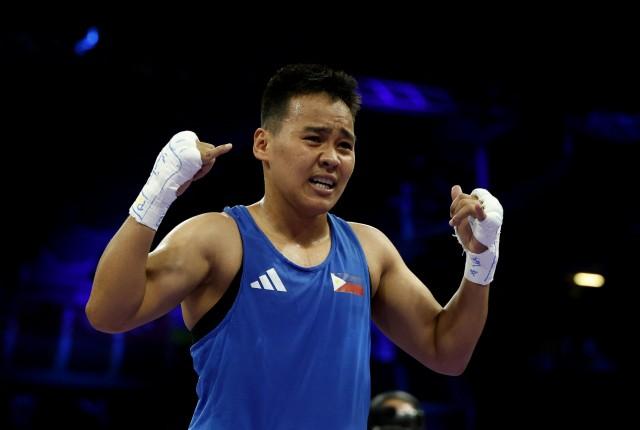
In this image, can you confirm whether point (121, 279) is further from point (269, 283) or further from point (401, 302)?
point (401, 302)

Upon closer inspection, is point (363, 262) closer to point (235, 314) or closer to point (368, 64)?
point (235, 314)

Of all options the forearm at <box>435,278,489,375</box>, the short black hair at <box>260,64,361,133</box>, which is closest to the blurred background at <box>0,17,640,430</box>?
the short black hair at <box>260,64,361,133</box>

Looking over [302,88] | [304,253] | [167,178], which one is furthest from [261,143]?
[167,178]

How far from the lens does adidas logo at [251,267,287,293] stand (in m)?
2.29

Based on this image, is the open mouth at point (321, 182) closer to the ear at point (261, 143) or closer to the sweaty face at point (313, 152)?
the sweaty face at point (313, 152)

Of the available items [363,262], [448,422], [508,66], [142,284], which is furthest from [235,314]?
[448,422]

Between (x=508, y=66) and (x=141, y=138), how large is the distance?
3629 mm

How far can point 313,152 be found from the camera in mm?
2430

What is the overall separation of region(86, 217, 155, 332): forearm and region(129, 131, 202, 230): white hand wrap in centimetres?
4

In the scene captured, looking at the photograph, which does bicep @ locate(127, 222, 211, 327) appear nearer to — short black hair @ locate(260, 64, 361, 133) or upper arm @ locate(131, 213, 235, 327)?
upper arm @ locate(131, 213, 235, 327)

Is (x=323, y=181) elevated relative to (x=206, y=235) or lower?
elevated

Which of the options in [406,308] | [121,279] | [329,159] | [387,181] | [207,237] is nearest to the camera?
[121,279]

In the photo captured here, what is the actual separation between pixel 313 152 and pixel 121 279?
2.35 feet

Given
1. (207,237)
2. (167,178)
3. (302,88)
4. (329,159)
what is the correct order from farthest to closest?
(302,88)
(329,159)
(207,237)
(167,178)
